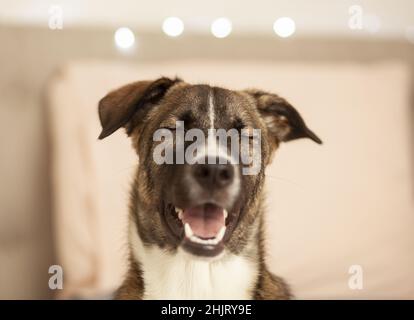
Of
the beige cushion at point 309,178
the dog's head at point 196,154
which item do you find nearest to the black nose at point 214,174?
the dog's head at point 196,154

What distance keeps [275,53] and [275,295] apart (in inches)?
34.8

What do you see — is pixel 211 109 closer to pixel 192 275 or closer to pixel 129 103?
pixel 129 103

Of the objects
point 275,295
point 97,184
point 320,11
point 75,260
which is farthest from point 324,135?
point 75,260

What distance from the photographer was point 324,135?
1.85 m

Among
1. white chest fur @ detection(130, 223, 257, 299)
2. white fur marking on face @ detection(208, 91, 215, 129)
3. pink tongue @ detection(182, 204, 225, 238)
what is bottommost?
white chest fur @ detection(130, 223, 257, 299)

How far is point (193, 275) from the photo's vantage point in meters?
1.54

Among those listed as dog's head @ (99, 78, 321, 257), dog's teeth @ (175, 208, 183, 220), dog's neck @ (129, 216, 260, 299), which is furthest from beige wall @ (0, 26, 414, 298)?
dog's teeth @ (175, 208, 183, 220)

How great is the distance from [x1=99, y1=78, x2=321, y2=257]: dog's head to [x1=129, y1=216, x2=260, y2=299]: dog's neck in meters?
0.04

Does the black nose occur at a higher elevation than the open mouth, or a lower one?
higher

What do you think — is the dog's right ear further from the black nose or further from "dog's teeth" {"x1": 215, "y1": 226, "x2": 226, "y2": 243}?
"dog's teeth" {"x1": 215, "y1": 226, "x2": 226, "y2": 243}

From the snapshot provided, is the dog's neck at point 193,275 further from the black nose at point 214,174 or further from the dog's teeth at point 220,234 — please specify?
the black nose at point 214,174

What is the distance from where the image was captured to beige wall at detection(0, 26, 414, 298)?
1.83 m

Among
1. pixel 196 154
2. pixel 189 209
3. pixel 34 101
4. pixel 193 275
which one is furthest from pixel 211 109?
pixel 34 101
